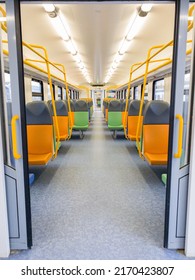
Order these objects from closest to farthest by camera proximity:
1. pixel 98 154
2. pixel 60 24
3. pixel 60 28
Result: pixel 60 24 → pixel 60 28 → pixel 98 154

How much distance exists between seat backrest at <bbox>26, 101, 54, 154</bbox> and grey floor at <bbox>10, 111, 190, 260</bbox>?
497 mm

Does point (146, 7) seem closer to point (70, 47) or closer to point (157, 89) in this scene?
point (157, 89)

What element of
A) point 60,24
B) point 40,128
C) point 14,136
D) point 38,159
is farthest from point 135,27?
point 14,136

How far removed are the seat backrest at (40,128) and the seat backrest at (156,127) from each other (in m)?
1.68

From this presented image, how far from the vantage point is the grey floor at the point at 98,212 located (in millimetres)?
2027

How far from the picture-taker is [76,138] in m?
8.20

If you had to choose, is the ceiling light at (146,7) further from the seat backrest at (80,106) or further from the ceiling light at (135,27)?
the seat backrest at (80,106)

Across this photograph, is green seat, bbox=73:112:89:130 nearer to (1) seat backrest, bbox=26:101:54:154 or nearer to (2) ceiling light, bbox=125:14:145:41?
(2) ceiling light, bbox=125:14:145:41

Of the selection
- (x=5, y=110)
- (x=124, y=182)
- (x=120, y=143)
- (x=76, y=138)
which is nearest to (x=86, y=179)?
(x=124, y=182)

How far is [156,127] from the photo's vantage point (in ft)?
13.3

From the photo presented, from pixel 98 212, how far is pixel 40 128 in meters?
2.03

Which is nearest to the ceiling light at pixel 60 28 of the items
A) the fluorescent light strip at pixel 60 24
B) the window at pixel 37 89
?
the fluorescent light strip at pixel 60 24

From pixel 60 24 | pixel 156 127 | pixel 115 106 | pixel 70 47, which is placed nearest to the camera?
pixel 156 127

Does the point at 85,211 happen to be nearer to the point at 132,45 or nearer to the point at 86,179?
the point at 86,179
